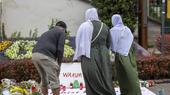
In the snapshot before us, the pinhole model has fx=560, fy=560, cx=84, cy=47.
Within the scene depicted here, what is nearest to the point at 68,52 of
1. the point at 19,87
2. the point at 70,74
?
the point at 70,74

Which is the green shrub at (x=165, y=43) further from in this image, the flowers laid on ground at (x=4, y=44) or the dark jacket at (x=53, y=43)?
the dark jacket at (x=53, y=43)

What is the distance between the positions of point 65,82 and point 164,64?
2.74m

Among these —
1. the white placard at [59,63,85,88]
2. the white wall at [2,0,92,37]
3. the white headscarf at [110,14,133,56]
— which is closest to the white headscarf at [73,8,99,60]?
the white headscarf at [110,14,133,56]

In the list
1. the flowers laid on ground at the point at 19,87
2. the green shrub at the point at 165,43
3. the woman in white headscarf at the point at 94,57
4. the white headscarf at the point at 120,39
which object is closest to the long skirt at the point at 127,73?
the white headscarf at the point at 120,39

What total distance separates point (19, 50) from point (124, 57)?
4033 mm

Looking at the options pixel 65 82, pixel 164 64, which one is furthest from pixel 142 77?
pixel 65 82

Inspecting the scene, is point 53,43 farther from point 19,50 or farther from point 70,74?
point 19,50

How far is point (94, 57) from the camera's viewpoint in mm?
10164

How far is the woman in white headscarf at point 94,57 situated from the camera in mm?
10117

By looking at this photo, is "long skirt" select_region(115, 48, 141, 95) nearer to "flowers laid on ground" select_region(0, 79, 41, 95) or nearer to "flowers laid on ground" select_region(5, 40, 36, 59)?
"flowers laid on ground" select_region(0, 79, 41, 95)

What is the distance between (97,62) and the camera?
1019 cm

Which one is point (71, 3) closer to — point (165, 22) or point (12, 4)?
point (12, 4)

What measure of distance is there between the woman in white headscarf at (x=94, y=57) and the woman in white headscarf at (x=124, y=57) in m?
0.48

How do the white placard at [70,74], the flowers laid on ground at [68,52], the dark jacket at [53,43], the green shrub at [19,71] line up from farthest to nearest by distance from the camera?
the flowers laid on ground at [68,52] → the green shrub at [19,71] → the white placard at [70,74] → the dark jacket at [53,43]
